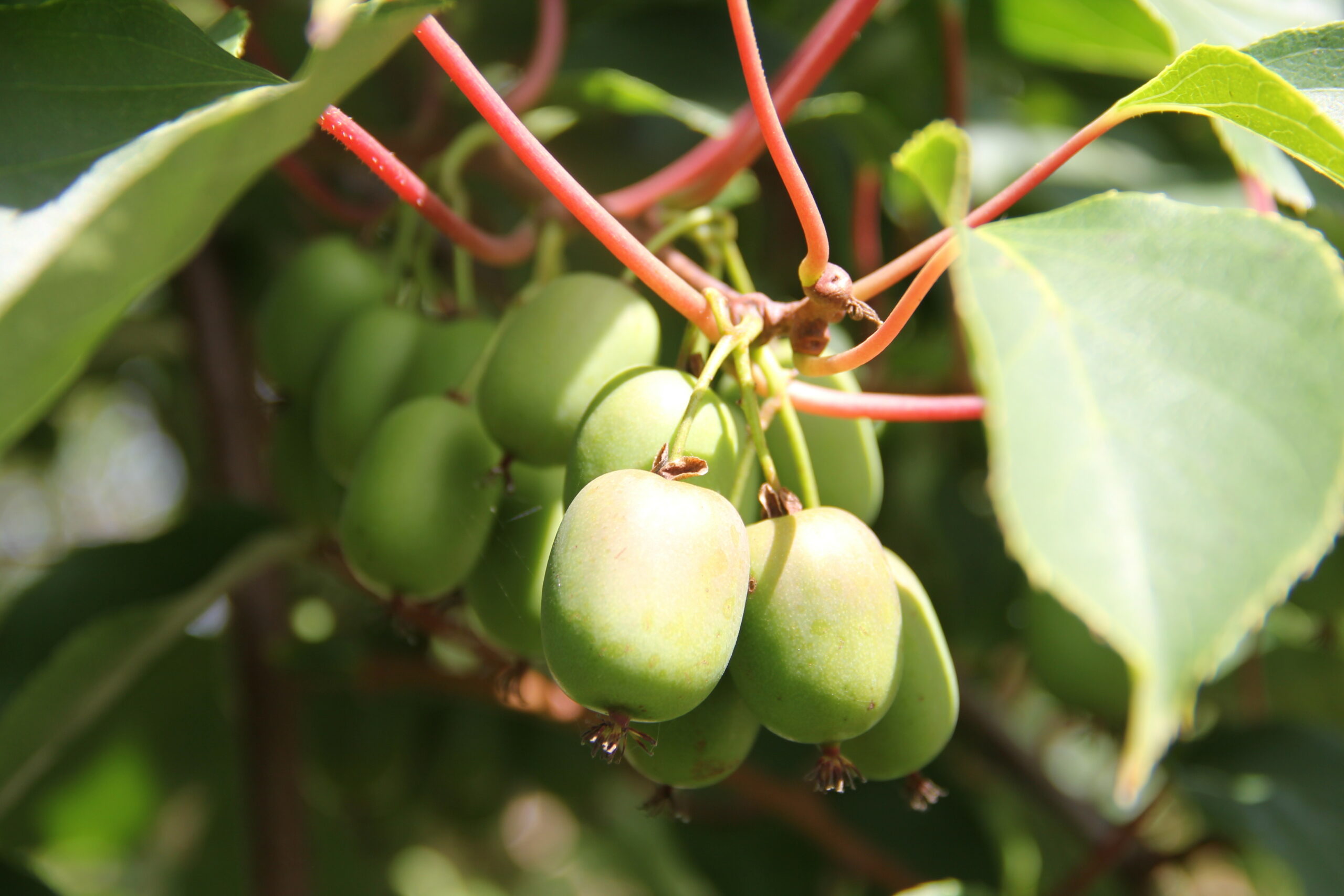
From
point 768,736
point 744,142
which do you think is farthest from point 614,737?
point 768,736

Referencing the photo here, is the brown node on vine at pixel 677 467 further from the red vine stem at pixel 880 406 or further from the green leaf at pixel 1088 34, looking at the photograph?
the green leaf at pixel 1088 34

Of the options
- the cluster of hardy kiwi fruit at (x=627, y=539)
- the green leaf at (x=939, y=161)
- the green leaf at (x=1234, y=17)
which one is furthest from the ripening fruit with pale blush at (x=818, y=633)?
the green leaf at (x=1234, y=17)

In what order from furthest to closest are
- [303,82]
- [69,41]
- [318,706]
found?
1. [318,706]
2. [69,41]
3. [303,82]

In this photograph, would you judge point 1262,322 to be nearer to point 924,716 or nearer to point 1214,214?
point 1214,214

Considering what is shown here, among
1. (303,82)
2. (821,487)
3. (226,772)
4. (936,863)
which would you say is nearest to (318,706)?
(226,772)

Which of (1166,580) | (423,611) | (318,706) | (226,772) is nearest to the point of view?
(1166,580)

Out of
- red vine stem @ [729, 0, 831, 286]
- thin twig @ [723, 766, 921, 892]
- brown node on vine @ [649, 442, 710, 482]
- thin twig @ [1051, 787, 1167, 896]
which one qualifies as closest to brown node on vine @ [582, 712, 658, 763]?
brown node on vine @ [649, 442, 710, 482]

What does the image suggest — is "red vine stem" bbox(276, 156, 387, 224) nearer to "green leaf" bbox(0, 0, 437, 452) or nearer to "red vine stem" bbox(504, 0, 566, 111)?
"red vine stem" bbox(504, 0, 566, 111)
